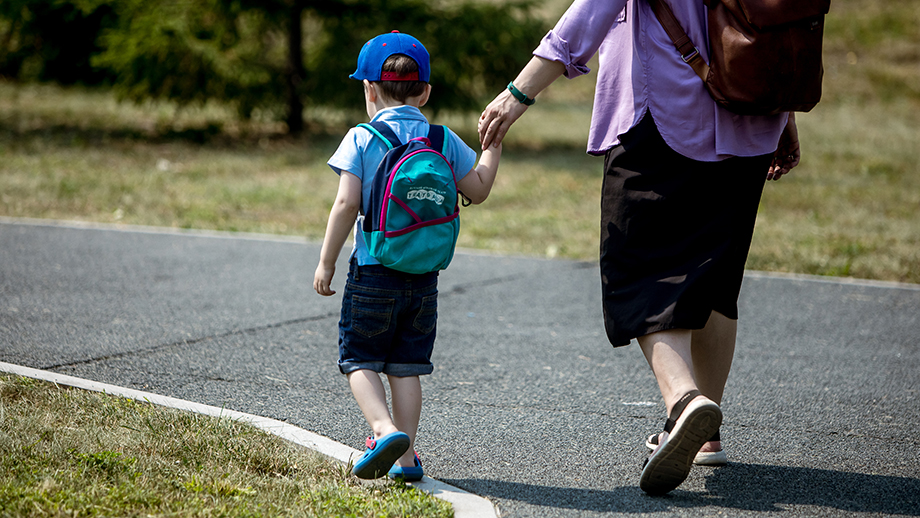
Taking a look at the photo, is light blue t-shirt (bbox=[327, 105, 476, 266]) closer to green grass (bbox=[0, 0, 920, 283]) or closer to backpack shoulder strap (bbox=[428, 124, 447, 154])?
backpack shoulder strap (bbox=[428, 124, 447, 154])

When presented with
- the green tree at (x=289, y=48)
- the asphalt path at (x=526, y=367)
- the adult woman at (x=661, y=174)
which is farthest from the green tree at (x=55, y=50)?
the adult woman at (x=661, y=174)

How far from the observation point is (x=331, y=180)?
11.4 m

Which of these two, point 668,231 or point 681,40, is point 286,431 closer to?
point 668,231

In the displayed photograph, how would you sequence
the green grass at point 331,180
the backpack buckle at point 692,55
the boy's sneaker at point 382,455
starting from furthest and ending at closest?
the green grass at point 331,180 < the backpack buckle at point 692,55 < the boy's sneaker at point 382,455

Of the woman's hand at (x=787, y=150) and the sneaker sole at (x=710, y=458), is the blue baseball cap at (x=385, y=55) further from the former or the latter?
the sneaker sole at (x=710, y=458)

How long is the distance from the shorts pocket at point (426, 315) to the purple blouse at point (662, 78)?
78cm

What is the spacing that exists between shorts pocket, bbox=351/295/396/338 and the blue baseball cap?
0.70m

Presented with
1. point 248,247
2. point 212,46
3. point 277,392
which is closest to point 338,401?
point 277,392

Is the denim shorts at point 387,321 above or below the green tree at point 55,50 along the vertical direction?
below

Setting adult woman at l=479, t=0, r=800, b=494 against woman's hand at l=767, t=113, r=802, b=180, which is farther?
woman's hand at l=767, t=113, r=802, b=180

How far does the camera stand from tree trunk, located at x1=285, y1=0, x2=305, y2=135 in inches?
602

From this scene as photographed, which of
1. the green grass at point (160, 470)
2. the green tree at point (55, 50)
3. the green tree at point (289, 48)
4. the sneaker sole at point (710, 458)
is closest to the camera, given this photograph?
the green grass at point (160, 470)

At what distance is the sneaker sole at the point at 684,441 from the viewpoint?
2457 mm

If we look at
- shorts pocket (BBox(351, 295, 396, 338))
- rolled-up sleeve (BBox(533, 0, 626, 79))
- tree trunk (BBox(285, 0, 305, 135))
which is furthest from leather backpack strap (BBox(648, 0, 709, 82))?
tree trunk (BBox(285, 0, 305, 135))
